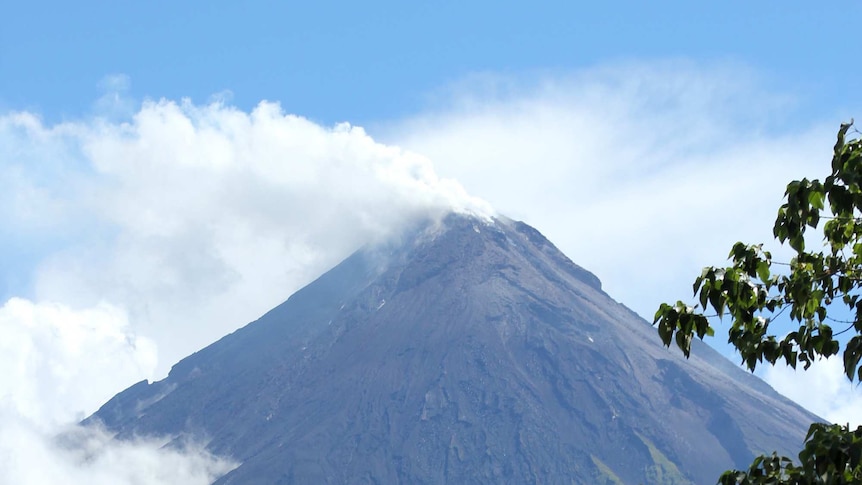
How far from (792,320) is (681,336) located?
1.42 metres

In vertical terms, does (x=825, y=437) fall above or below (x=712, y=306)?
below

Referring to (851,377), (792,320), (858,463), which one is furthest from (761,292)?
(858,463)

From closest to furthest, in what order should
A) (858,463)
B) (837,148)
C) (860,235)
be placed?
(858,463), (837,148), (860,235)

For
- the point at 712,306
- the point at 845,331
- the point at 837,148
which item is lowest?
the point at 845,331

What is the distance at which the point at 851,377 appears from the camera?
14.0 meters

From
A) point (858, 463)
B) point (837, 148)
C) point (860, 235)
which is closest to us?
point (858, 463)

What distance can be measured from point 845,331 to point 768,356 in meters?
1.03

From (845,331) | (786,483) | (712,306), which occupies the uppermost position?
(712,306)

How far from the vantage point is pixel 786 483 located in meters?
14.7

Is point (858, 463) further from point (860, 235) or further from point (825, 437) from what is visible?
point (860, 235)

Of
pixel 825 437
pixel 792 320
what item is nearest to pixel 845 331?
pixel 792 320

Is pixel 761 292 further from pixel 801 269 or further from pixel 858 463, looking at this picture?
pixel 858 463

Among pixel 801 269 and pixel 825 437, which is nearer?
pixel 825 437

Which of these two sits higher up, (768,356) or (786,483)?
(768,356)
